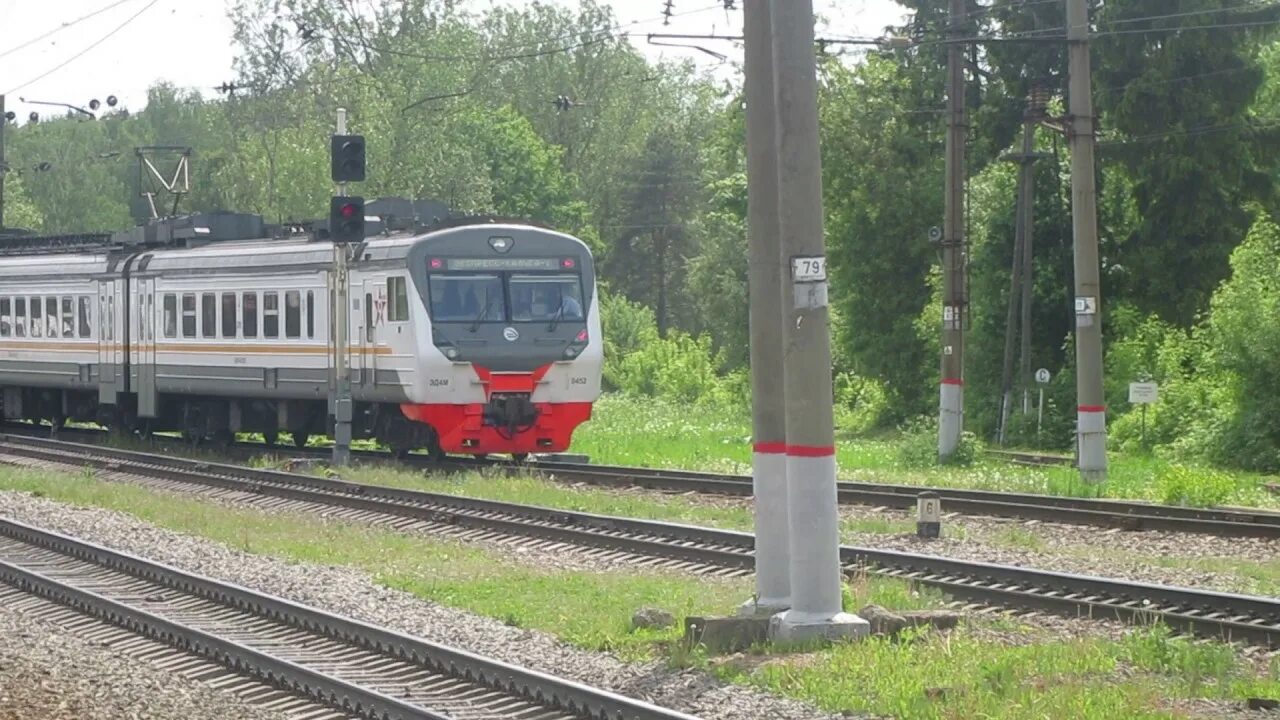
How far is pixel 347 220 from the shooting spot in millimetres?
24031

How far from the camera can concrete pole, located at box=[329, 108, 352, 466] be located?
2483cm

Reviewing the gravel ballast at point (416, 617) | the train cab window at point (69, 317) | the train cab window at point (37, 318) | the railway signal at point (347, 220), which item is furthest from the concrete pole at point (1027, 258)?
the gravel ballast at point (416, 617)

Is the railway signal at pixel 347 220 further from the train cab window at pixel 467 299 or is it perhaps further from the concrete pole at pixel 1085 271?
the concrete pole at pixel 1085 271

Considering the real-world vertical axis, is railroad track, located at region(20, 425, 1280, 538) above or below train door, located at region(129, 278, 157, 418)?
below

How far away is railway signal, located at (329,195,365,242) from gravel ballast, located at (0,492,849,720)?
4.95 m

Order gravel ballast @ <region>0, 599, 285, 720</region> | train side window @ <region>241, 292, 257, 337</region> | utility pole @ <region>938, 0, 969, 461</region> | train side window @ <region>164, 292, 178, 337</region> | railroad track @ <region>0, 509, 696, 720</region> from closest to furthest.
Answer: railroad track @ <region>0, 509, 696, 720</region> → gravel ballast @ <region>0, 599, 285, 720</region> → train side window @ <region>241, 292, 257, 337</region> → utility pole @ <region>938, 0, 969, 461</region> → train side window @ <region>164, 292, 178, 337</region>

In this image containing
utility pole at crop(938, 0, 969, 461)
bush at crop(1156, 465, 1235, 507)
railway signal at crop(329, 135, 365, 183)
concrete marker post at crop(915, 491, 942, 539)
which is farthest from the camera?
utility pole at crop(938, 0, 969, 461)

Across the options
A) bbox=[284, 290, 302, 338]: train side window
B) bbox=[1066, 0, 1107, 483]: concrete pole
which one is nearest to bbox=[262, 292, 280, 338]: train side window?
bbox=[284, 290, 302, 338]: train side window

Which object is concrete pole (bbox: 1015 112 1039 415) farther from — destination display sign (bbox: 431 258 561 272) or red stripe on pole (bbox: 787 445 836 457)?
red stripe on pole (bbox: 787 445 836 457)

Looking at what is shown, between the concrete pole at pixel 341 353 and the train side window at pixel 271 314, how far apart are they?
5.84 ft

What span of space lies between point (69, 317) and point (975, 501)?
18971 mm

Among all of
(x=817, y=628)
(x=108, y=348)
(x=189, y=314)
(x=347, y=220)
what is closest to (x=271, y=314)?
(x=189, y=314)

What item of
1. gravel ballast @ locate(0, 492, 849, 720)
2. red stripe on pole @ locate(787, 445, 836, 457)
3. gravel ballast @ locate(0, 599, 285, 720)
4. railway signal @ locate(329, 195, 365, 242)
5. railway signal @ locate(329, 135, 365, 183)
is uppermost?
railway signal @ locate(329, 135, 365, 183)

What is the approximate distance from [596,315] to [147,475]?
21.5 feet
